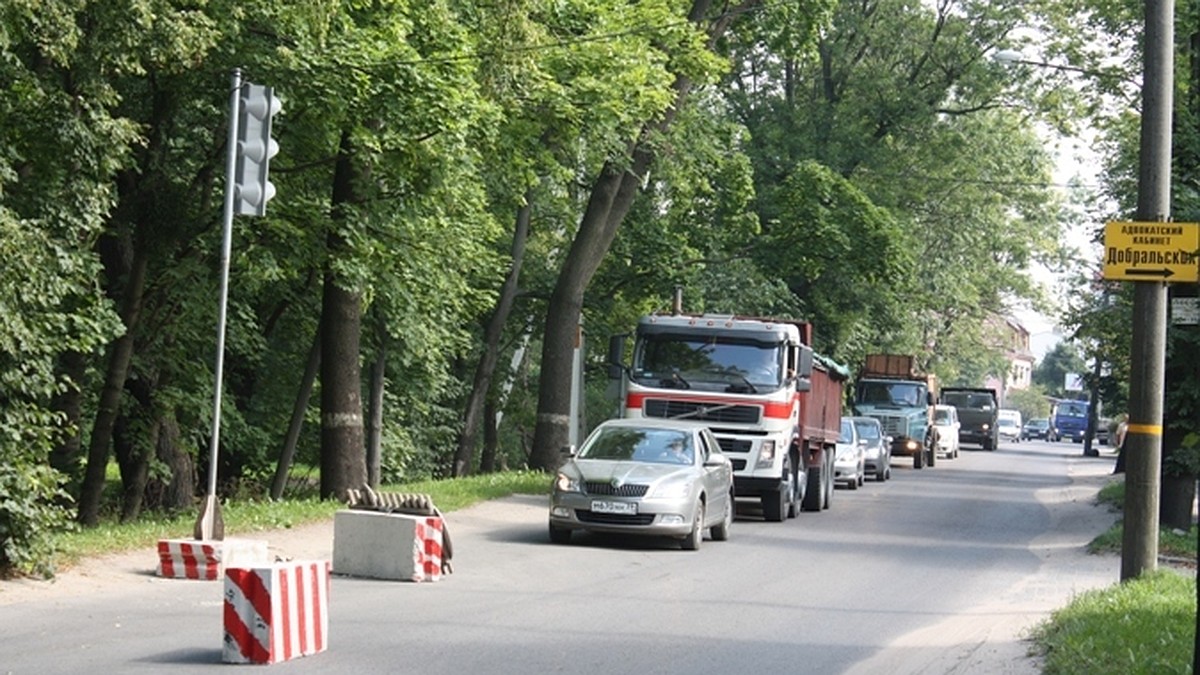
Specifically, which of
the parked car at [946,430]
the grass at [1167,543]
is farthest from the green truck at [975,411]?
the grass at [1167,543]

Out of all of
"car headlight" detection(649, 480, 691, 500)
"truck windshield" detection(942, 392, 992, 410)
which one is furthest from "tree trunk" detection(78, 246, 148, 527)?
"truck windshield" detection(942, 392, 992, 410)

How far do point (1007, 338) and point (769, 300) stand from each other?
133 feet

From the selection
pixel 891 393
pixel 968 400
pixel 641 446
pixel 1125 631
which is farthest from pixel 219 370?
pixel 968 400

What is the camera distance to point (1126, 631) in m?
12.0

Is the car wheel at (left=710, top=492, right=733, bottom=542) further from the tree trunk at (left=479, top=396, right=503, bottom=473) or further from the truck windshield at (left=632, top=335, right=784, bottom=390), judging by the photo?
the tree trunk at (left=479, top=396, right=503, bottom=473)

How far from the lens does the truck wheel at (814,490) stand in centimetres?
3011

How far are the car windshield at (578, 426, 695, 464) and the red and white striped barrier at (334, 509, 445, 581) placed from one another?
5.19 m

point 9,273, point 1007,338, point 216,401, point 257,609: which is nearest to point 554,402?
point 216,401

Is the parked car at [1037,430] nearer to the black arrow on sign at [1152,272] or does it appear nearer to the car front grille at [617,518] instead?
the car front grille at [617,518]

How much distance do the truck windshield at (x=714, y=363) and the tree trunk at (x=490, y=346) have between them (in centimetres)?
1433

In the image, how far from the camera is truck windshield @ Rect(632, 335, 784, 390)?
25797mm

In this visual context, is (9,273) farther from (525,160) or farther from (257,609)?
(525,160)

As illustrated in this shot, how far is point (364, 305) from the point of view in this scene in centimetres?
2677

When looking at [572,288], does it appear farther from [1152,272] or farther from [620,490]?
[1152,272]
